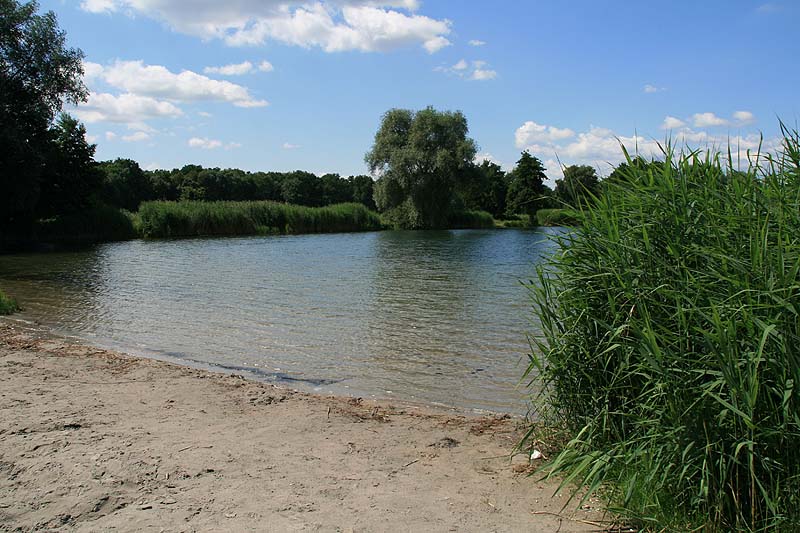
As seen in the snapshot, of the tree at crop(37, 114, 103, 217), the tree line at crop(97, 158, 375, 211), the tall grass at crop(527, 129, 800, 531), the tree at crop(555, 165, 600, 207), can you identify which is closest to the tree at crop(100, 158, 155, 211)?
the tree line at crop(97, 158, 375, 211)

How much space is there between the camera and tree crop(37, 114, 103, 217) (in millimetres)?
37969

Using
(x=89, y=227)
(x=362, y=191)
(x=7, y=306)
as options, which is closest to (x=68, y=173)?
(x=89, y=227)

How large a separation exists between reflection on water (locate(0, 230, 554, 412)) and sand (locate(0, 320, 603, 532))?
1730 mm

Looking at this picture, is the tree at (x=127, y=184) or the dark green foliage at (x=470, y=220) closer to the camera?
the dark green foliage at (x=470, y=220)

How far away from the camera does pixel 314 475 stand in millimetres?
4496

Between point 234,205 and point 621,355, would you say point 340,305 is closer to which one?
point 621,355

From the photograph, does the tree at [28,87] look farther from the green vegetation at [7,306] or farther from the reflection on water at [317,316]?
the green vegetation at [7,306]

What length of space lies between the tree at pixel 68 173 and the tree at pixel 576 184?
38.8 meters

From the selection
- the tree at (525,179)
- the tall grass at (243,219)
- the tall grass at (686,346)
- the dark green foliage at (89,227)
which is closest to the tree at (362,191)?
the tree at (525,179)

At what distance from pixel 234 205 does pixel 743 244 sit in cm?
5076

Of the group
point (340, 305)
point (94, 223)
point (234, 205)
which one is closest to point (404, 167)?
point (234, 205)

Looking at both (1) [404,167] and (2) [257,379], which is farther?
(1) [404,167]

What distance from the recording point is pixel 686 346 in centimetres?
370

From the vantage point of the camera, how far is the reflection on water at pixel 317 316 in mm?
8758
